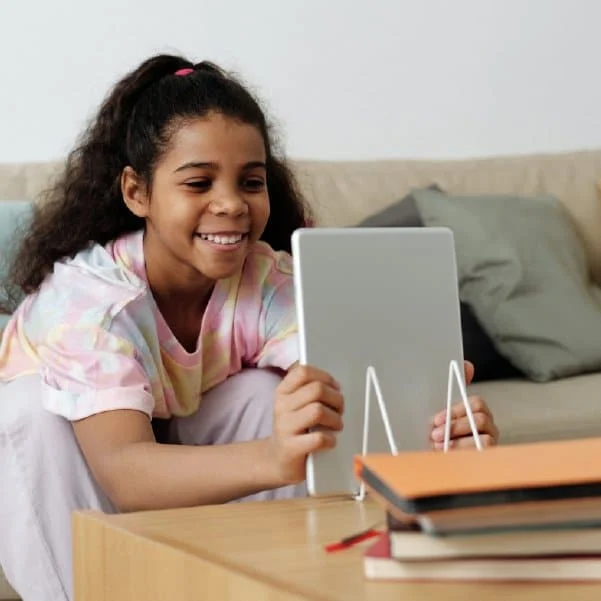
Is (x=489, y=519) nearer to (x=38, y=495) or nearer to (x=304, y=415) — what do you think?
(x=304, y=415)

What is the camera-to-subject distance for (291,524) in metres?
1.23

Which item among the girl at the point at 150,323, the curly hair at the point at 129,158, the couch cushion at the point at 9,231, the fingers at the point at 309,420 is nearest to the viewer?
the fingers at the point at 309,420

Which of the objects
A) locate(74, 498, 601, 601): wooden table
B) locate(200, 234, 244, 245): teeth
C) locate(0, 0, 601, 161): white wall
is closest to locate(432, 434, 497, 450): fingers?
locate(74, 498, 601, 601): wooden table

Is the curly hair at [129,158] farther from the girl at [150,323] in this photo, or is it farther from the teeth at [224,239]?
the teeth at [224,239]

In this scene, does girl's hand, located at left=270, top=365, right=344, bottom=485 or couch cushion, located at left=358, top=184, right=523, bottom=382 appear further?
couch cushion, located at left=358, top=184, right=523, bottom=382

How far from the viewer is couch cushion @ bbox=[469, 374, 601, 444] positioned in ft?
7.21

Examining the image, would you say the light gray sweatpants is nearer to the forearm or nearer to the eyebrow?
the forearm

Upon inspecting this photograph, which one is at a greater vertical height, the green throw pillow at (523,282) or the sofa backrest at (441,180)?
the sofa backrest at (441,180)

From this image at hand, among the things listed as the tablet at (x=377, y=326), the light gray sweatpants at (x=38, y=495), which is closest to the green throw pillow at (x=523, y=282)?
the light gray sweatpants at (x=38, y=495)

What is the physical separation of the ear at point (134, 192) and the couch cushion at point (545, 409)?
2.30 feet

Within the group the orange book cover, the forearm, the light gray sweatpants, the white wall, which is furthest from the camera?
the white wall

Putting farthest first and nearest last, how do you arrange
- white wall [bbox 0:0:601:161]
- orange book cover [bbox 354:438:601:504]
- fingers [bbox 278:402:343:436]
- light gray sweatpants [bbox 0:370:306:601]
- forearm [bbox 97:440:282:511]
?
white wall [bbox 0:0:601:161], light gray sweatpants [bbox 0:370:306:601], forearm [bbox 97:440:282:511], fingers [bbox 278:402:343:436], orange book cover [bbox 354:438:601:504]

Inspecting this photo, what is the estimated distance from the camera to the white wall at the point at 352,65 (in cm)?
279

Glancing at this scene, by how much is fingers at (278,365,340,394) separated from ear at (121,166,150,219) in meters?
0.60
